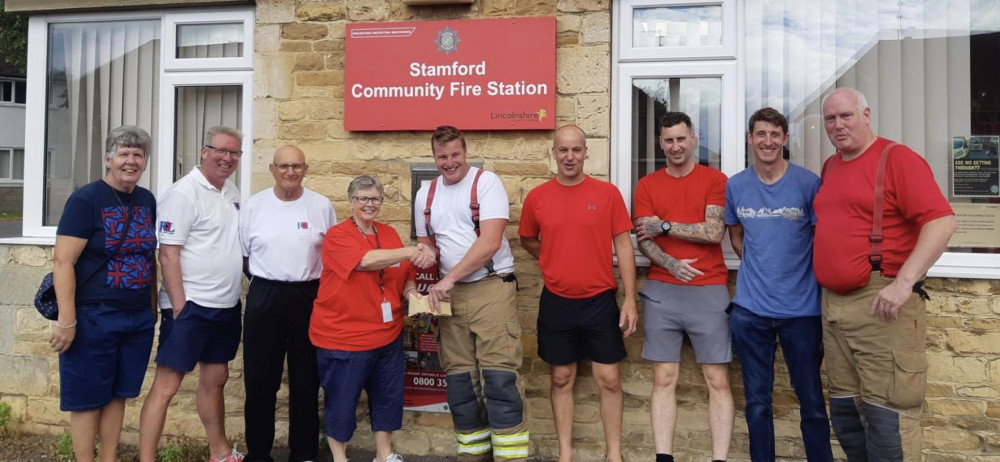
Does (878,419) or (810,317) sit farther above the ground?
(810,317)

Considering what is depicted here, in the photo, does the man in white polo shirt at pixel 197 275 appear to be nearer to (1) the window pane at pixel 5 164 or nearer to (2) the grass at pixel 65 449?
(2) the grass at pixel 65 449

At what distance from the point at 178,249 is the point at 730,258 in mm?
3302

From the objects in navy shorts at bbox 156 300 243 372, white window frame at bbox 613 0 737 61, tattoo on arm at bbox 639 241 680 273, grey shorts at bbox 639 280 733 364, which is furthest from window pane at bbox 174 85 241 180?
grey shorts at bbox 639 280 733 364

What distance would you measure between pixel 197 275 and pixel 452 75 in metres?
2.04

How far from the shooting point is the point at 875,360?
11.1 feet

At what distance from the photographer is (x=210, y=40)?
16.8ft

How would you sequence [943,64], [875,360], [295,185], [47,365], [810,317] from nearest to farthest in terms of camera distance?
[875,360] → [810,317] → [295,185] → [943,64] → [47,365]

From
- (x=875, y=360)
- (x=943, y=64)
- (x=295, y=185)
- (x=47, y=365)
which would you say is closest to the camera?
(x=875, y=360)

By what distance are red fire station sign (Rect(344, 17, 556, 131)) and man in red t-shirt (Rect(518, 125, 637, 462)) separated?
65 centimetres

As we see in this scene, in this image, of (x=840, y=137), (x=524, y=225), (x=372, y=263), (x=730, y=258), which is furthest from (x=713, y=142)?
(x=372, y=263)

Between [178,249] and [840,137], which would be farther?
[178,249]

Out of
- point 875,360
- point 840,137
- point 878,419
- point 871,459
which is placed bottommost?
point 871,459

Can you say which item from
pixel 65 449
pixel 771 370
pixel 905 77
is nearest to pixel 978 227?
pixel 905 77

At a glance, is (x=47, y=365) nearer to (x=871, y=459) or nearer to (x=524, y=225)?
(x=524, y=225)
